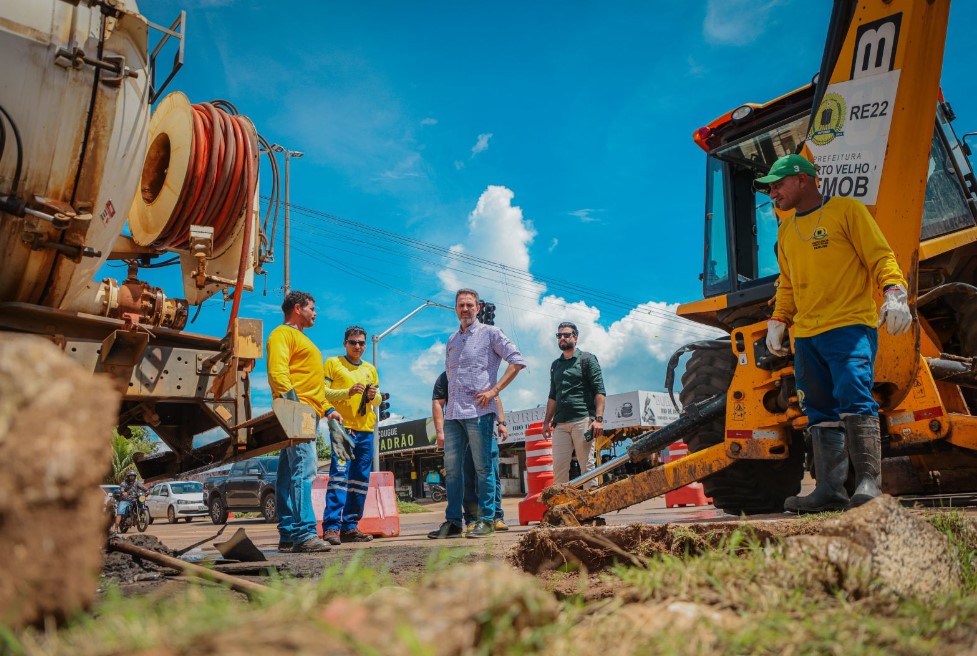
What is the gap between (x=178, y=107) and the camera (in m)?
4.79

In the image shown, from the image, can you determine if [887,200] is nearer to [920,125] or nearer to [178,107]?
[920,125]

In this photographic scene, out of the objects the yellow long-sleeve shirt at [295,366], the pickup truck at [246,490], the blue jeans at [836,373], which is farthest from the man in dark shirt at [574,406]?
the pickup truck at [246,490]

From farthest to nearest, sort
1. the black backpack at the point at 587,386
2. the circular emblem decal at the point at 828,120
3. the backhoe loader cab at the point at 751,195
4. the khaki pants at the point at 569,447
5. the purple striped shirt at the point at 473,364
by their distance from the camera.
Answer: the black backpack at the point at 587,386 < the khaki pants at the point at 569,447 < the purple striped shirt at the point at 473,364 < the backhoe loader cab at the point at 751,195 < the circular emblem decal at the point at 828,120

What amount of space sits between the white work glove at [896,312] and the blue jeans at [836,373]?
0.61 ft

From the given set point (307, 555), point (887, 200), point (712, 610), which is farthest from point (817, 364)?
point (307, 555)

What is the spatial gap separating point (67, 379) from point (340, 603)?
0.60 m

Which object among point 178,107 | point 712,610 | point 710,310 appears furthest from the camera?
point 710,310

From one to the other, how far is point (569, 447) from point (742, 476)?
2.19 meters

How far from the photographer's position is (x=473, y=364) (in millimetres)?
6383

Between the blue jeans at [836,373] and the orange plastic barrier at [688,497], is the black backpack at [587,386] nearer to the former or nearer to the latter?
the blue jeans at [836,373]

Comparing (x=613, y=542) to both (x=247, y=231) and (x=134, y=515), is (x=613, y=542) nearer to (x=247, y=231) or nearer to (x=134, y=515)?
(x=247, y=231)

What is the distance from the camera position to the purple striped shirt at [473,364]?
630cm

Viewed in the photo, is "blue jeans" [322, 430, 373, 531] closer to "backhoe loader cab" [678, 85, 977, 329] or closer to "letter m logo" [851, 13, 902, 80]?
"backhoe loader cab" [678, 85, 977, 329]

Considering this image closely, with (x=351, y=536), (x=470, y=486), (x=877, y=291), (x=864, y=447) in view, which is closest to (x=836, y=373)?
(x=864, y=447)
